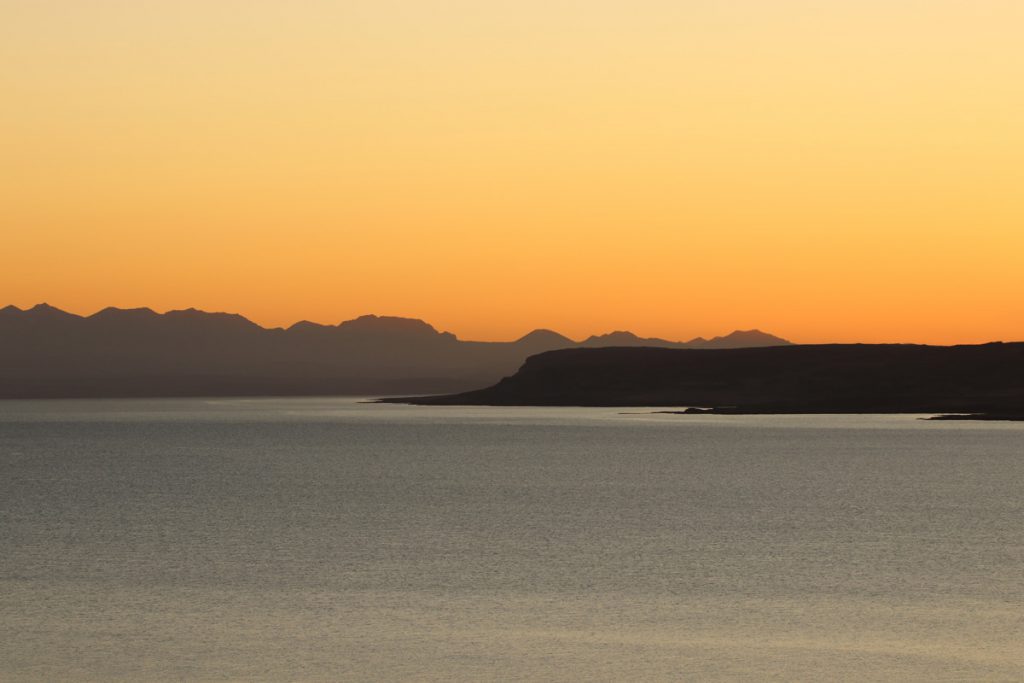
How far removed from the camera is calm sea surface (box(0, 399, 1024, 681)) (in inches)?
1033

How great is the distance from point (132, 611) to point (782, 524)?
2998cm

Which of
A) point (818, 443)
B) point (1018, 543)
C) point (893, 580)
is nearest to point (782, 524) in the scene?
point (1018, 543)

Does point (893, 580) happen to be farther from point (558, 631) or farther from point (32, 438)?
point (32, 438)

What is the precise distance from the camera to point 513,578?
38469 mm

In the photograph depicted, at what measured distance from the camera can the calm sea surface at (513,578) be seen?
26234mm

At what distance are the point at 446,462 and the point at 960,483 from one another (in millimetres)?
43191

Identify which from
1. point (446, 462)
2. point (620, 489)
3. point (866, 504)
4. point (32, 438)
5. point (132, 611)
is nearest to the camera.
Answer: point (132, 611)

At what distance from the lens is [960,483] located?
83125mm

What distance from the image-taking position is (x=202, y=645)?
2777 cm

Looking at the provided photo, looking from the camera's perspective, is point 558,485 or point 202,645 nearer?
point 202,645

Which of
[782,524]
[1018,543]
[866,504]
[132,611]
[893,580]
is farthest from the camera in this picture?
[866,504]

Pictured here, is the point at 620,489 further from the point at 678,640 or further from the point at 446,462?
the point at 678,640

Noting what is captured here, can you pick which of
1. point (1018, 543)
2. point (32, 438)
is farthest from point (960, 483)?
point (32, 438)

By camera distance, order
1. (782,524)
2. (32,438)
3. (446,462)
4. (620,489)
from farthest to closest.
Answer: (32,438) < (446,462) < (620,489) < (782,524)
